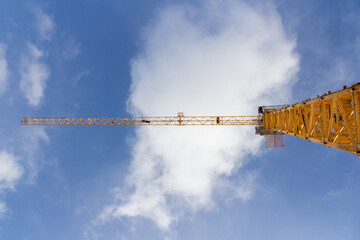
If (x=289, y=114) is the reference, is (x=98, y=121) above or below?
above

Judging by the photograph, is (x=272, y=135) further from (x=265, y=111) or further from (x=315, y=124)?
(x=315, y=124)

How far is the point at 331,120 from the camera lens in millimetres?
11562

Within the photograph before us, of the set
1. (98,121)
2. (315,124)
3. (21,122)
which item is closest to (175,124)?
(98,121)

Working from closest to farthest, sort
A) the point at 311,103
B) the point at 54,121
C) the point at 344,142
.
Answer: the point at 344,142 < the point at 311,103 < the point at 54,121

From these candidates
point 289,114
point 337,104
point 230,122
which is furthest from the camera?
point 230,122

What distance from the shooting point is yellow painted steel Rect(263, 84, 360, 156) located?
30.9 feet

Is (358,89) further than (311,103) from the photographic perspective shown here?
No

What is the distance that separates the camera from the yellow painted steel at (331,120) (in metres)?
9.43

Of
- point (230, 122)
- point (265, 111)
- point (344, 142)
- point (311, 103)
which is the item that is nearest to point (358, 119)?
point (344, 142)

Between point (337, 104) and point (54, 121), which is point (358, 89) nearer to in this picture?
point (337, 104)

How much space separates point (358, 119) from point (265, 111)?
919 inches

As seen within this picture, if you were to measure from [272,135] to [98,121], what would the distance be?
40.7 meters

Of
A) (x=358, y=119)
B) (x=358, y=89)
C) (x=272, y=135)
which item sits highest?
(x=272, y=135)

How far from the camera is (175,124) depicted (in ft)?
155
